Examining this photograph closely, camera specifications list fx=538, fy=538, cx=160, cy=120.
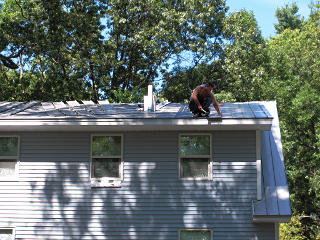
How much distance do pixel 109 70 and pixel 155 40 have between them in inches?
142

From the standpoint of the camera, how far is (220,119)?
549 inches

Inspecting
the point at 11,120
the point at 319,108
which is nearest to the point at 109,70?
the point at 319,108

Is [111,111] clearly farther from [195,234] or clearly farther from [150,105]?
[195,234]

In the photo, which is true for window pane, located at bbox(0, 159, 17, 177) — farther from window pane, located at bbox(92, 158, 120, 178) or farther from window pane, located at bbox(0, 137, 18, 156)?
window pane, located at bbox(92, 158, 120, 178)

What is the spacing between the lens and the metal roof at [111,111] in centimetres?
1438

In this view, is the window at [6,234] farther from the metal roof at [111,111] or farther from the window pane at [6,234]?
the metal roof at [111,111]

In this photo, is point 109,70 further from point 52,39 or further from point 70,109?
point 70,109

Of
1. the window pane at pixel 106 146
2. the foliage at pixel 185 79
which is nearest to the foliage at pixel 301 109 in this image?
the foliage at pixel 185 79

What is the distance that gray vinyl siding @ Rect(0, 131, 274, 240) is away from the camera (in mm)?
14188

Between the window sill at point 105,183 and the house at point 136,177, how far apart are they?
0.10ft

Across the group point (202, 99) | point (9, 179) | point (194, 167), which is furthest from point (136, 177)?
point (9, 179)

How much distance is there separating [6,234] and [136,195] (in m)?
3.65

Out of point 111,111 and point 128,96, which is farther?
point 128,96

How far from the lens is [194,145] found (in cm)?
1471
